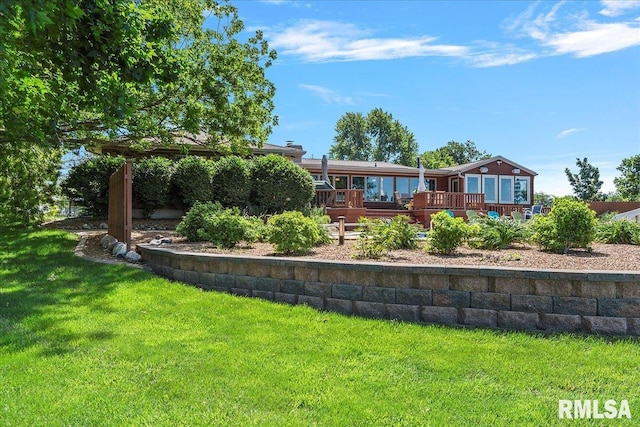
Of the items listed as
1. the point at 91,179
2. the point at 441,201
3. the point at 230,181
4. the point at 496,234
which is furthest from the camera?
the point at 441,201

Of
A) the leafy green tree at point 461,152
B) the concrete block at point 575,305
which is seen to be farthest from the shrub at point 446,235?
the leafy green tree at point 461,152

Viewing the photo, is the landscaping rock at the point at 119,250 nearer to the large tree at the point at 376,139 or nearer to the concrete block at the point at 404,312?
the concrete block at the point at 404,312

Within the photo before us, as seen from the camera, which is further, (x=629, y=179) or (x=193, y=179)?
(x=629, y=179)

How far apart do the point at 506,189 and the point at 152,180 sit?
19.5m

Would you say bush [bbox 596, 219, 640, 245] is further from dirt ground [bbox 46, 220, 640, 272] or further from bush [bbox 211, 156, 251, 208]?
bush [bbox 211, 156, 251, 208]

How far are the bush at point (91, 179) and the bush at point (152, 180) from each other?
0.59 meters

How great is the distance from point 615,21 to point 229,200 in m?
10.4

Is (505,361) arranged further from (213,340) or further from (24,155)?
(24,155)

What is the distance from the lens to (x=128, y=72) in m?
3.99

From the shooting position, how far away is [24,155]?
1100 centimetres

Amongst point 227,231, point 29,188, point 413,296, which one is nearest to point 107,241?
point 227,231

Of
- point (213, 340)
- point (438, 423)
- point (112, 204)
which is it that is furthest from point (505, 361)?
point (112, 204)

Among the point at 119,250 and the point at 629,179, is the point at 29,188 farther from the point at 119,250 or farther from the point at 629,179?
the point at 629,179

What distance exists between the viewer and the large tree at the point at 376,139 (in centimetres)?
4541
